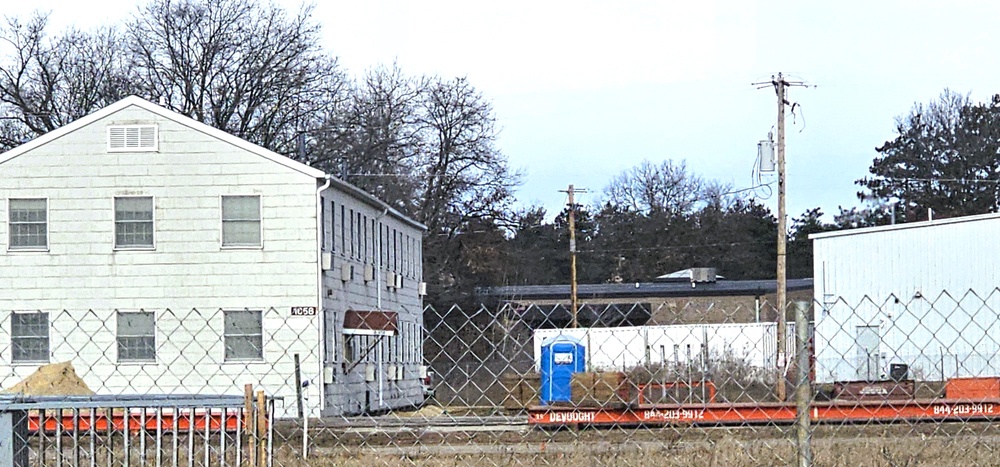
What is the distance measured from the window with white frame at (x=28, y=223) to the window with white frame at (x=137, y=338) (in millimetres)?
3123

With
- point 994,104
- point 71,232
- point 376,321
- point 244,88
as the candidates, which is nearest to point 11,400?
point 376,321

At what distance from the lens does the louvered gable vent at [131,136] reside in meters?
31.0

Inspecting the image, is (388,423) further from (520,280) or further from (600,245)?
(600,245)

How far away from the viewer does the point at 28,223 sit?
3073 cm

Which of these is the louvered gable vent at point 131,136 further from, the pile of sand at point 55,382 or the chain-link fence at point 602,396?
the pile of sand at point 55,382

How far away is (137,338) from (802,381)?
24.0 meters

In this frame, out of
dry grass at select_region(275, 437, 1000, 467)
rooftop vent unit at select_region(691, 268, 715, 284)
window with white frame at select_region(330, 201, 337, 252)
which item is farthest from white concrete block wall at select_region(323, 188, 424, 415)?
rooftop vent unit at select_region(691, 268, 715, 284)

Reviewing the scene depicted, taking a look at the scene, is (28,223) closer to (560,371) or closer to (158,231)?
Result: (158,231)

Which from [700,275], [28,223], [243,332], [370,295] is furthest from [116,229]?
[700,275]

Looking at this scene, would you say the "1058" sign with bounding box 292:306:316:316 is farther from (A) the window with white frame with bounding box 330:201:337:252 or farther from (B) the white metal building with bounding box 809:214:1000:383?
(B) the white metal building with bounding box 809:214:1000:383

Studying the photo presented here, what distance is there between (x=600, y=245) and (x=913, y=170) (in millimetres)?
21921

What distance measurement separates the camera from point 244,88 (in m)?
54.1

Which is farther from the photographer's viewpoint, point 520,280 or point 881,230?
point 520,280

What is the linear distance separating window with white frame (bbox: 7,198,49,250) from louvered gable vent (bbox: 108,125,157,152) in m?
2.20
